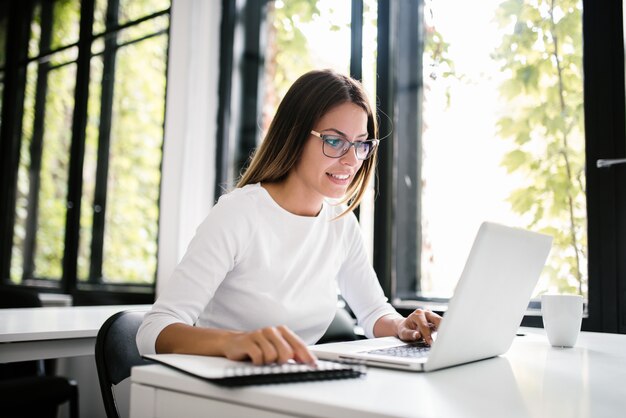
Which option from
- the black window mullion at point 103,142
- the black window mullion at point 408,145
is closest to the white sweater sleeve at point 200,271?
the black window mullion at point 408,145

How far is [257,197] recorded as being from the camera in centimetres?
155

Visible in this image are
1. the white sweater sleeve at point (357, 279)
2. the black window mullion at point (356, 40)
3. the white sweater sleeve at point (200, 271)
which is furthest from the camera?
the black window mullion at point (356, 40)

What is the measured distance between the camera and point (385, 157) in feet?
9.30

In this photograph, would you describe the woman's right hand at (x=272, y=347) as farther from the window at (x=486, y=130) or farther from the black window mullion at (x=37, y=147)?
the black window mullion at (x=37, y=147)

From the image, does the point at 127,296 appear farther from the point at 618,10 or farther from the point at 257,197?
the point at 618,10

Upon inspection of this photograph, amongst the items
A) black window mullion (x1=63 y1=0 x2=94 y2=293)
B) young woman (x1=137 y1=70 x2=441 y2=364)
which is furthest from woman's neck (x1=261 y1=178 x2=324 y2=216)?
black window mullion (x1=63 y1=0 x2=94 y2=293)

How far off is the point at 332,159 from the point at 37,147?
14.3ft

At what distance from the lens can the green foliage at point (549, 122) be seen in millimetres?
2252

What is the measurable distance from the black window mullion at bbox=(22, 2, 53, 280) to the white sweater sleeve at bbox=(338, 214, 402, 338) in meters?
4.03

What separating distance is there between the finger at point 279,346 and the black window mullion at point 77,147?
154 inches

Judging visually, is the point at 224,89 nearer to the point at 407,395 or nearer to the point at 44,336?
the point at 44,336

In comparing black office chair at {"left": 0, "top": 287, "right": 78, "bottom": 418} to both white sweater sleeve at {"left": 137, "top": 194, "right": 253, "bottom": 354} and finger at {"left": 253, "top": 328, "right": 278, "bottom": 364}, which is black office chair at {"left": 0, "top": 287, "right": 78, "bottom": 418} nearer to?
white sweater sleeve at {"left": 137, "top": 194, "right": 253, "bottom": 354}

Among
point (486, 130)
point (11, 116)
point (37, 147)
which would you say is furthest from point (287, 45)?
point (11, 116)

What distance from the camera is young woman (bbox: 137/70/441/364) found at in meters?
1.38
